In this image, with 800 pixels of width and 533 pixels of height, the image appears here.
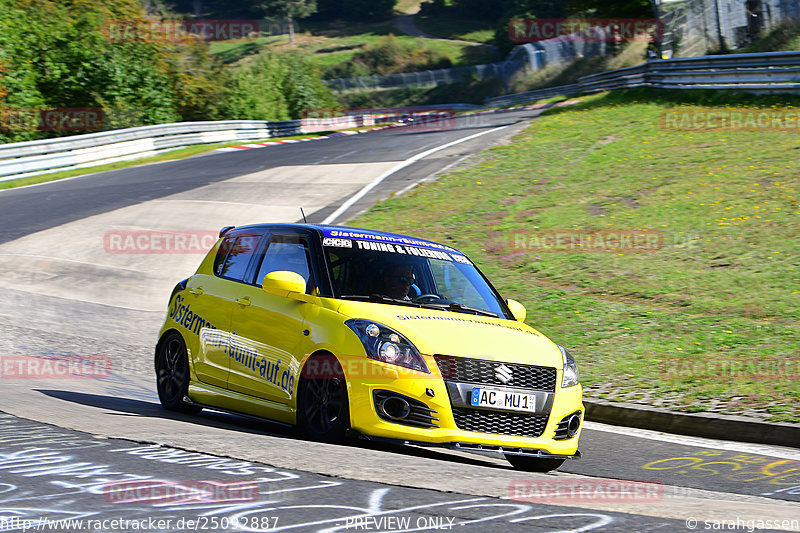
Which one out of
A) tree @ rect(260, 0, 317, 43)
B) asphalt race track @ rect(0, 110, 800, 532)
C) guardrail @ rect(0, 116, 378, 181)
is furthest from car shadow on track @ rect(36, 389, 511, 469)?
tree @ rect(260, 0, 317, 43)

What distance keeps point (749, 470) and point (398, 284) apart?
2.98 metres

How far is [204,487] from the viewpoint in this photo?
4676mm

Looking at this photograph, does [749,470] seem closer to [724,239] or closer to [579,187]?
[724,239]

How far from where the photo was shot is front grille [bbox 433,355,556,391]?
620 cm

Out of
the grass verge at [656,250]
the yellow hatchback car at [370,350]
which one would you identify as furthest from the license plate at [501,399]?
the grass verge at [656,250]

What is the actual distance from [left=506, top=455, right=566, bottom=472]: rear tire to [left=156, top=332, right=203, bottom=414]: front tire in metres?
2.93

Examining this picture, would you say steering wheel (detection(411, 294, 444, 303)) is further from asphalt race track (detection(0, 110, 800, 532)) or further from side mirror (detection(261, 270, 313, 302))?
asphalt race track (detection(0, 110, 800, 532))

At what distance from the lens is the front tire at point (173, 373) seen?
816 cm

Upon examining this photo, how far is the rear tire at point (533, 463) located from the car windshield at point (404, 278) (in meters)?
1.15

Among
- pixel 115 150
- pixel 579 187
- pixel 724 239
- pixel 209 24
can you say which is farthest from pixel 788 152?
pixel 209 24

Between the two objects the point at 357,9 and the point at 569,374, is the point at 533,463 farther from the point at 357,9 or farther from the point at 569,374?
the point at 357,9

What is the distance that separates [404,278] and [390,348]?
116 centimetres

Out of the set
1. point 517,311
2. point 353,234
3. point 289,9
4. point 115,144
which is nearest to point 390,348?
point 353,234

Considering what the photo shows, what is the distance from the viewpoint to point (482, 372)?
6.27 meters
